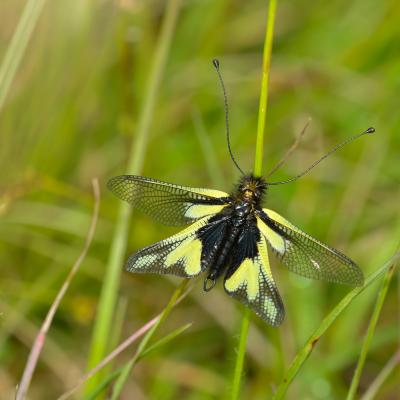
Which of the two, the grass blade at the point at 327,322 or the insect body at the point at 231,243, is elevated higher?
the insect body at the point at 231,243

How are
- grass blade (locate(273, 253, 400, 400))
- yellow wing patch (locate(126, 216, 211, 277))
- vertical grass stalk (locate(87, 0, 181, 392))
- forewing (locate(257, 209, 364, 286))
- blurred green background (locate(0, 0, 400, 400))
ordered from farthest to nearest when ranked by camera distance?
blurred green background (locate(0, 0, 400, 400)) → vertical grass stalk (locate(87, 0, 181, 392)) → yellow wing patch (locate(126, 216, 211, 277)) → forewing (locate(257, 209, 364, 286)) → grass blade (locate(273, 253, 400, 400))

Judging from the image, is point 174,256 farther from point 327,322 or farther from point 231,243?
point 327,322

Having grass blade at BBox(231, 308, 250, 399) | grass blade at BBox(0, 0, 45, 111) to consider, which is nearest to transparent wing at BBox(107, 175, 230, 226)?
grass blade at BBox(231, 308, 250, 399)

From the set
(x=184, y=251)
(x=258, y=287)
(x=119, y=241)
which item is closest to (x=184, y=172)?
(x=119, y=241)

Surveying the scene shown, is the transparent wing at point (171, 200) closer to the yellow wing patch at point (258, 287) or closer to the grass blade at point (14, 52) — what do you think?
the yellow wing patch at point (258, 287)

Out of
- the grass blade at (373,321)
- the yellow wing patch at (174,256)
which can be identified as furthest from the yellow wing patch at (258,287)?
the grass blade at (373,321)

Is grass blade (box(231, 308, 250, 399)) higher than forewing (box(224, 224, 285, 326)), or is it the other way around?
forewing (box(224, 224, 285, 326))

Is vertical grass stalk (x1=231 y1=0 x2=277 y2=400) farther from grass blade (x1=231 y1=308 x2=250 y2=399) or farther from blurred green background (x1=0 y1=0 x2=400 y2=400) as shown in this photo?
blurred green background (x1=0 y1=0 x2=400 y2=400)
